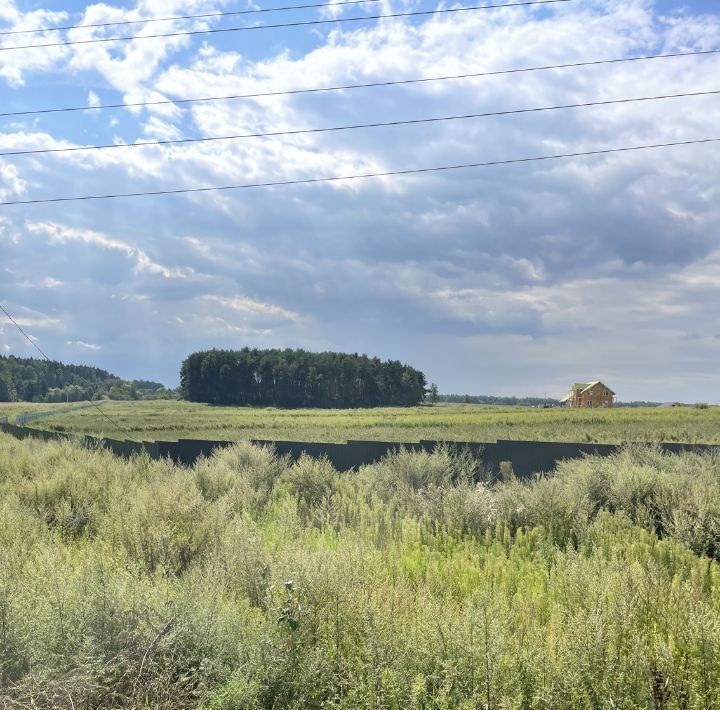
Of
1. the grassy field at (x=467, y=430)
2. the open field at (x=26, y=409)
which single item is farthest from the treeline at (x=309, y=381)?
the grassy field at (x=467, y=430)

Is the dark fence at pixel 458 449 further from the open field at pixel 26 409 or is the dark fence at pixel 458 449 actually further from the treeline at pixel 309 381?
the treeline at pixel 309 381

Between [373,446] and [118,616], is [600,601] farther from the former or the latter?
[373,446]

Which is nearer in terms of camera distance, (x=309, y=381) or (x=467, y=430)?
(x=467, y=430)

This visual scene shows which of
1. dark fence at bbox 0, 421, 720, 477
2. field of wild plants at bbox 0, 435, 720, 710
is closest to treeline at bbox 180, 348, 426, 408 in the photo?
dark fence at bbox 0, 421, 720, 477

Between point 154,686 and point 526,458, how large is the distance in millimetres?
10895

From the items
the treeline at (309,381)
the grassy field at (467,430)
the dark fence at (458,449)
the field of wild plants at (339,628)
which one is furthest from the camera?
the treeline at (309,381)

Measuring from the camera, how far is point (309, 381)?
364 ft

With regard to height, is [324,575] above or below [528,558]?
above

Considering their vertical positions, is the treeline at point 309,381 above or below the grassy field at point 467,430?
above

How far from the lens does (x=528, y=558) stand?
784 cm

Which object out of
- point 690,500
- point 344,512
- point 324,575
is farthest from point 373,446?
point 324,575

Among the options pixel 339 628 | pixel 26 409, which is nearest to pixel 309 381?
pixel 26 409

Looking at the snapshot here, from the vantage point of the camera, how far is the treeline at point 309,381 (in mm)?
109938

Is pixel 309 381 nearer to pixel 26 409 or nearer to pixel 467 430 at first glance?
pixel 26 409
